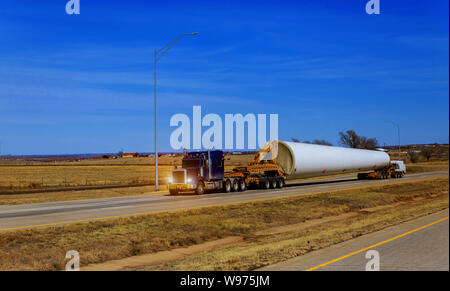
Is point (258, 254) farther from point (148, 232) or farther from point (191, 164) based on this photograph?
point (191, 164)

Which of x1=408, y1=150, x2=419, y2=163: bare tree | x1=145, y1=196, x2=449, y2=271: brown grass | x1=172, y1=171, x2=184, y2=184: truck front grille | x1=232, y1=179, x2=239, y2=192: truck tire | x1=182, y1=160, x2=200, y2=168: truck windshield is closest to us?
x1=145, y1=196, x2=449, y2=271: brown grass

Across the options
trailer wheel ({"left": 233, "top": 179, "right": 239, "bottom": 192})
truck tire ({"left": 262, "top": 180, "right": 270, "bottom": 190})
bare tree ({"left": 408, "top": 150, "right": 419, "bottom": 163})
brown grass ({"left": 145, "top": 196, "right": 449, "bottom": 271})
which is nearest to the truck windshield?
trailer wheel ({"left": 233, "top": 179, "right": 239, "bottom": 192})

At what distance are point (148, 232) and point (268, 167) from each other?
76.3ft

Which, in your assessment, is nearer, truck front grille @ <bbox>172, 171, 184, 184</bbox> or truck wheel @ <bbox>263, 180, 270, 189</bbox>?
truck front grille @ <bbox>172, 171, 184, 184</bbox>

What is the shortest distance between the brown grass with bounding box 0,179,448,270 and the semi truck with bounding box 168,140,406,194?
7.96 m

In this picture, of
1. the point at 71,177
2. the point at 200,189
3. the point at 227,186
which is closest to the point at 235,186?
the point at 227,186

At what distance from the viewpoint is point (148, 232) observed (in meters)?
16.0

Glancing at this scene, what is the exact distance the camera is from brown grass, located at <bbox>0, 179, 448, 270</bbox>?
12.5 m

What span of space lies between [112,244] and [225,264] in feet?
15.6

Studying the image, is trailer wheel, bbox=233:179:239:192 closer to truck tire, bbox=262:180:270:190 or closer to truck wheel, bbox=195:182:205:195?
truck tire, bbox=262:180:270:190

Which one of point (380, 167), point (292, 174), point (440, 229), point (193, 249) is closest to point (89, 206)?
point (193, 249)

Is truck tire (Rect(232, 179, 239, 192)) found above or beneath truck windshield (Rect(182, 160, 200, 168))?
beneath

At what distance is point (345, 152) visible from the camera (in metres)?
44.7
